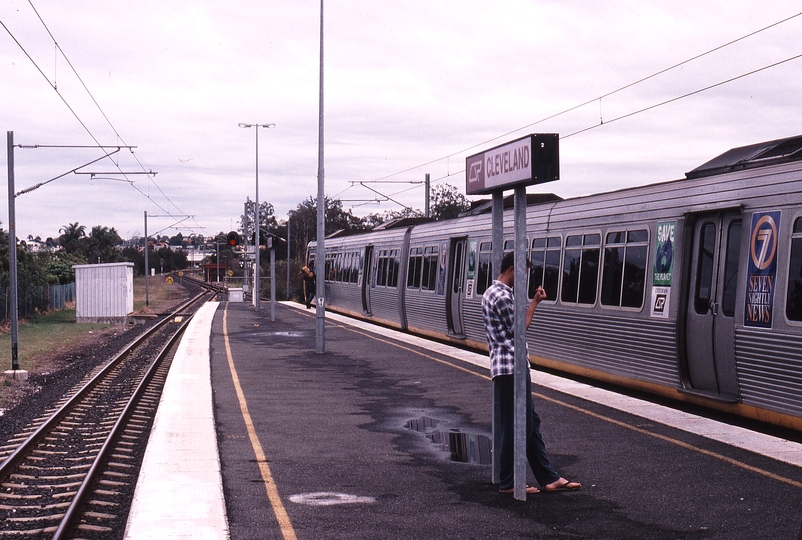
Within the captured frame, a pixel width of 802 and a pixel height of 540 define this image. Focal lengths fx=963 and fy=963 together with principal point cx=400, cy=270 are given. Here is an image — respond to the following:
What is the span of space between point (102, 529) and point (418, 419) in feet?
16.3

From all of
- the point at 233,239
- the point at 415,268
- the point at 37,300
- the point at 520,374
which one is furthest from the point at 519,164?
the point at 37,300

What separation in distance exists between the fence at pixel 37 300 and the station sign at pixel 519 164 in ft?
107

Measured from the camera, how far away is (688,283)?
11.9 meters

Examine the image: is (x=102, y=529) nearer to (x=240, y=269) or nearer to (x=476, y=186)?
(x=476, y=186)

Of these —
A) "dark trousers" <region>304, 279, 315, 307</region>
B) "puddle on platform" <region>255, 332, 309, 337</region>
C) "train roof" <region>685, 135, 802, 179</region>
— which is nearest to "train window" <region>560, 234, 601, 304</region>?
"train roof" <region>685, 135, 802, 179</region>

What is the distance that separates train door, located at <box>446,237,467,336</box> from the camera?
69.8 feet

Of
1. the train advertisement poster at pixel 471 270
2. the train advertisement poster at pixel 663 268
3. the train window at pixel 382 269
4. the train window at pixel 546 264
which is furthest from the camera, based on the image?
the train window at pixel 382 269

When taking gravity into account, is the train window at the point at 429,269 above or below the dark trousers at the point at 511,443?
above

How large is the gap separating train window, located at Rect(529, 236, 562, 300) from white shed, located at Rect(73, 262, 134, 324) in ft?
89.0

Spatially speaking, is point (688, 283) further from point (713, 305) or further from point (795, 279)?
point (795, 279)

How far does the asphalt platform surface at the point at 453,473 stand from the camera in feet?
21.9

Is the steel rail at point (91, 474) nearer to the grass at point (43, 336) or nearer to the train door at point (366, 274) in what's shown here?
the grass at point (43, 336)

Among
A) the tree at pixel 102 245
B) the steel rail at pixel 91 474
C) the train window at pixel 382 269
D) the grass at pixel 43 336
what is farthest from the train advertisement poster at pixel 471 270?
the tree at pixel 102 245

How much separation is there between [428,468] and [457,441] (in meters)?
1.39
